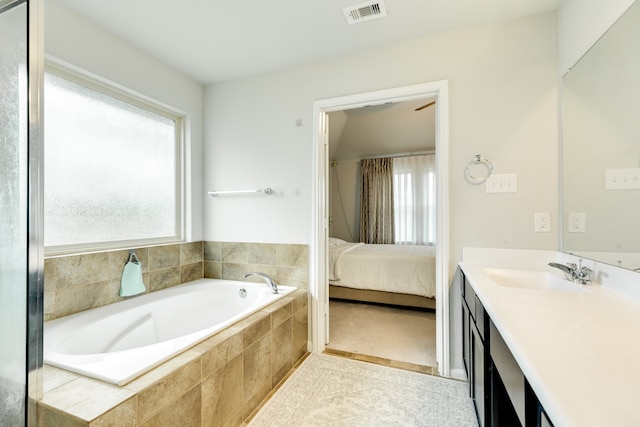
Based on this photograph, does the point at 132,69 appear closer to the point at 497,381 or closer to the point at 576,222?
the point at 497,381

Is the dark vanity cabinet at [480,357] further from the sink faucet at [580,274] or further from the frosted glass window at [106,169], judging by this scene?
the frosted glass window at [106,169]

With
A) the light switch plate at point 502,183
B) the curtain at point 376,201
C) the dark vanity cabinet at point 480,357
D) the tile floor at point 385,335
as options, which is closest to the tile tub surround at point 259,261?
the tile floor at point 385,335

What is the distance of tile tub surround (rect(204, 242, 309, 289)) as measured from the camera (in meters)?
2.33

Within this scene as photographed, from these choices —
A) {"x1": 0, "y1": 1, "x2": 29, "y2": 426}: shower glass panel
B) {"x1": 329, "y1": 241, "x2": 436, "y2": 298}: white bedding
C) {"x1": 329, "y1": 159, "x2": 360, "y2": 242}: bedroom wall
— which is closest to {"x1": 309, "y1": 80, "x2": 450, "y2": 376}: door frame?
{"x1": 329, "y1": 241, "x2": 436, "y2": 298}: white bedding

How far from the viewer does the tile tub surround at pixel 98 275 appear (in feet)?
5.38

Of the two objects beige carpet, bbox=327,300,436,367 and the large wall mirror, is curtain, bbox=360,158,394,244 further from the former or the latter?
the large wall mirror

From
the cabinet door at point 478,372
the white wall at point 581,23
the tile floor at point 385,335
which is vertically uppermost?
the white wall at point 581,23

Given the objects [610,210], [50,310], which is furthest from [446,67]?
[50,310]

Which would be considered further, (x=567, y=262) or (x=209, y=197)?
(x=209, y=197)

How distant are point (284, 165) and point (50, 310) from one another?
1.79 meters

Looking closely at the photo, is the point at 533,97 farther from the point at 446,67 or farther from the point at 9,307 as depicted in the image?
the point at 9,307

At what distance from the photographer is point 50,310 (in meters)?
1.62

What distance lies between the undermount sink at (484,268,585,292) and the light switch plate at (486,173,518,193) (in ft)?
1.70

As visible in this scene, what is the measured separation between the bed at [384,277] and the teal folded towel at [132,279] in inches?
79.9
